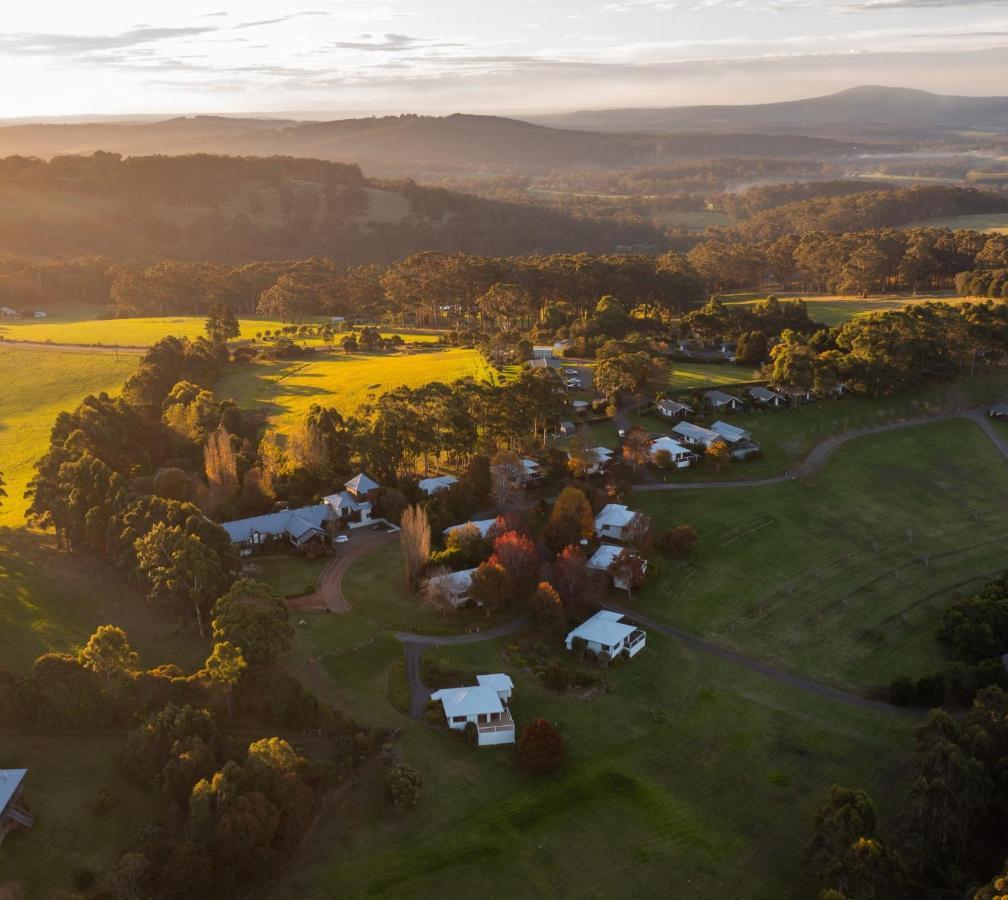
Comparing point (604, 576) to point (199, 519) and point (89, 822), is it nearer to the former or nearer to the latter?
point (199, 519)

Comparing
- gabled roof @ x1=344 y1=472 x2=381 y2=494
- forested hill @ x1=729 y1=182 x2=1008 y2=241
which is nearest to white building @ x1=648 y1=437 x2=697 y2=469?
gabled roof @ x1=344 y1=472 x2=381 y2=494

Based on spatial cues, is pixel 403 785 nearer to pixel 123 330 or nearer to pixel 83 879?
pixel 83 879

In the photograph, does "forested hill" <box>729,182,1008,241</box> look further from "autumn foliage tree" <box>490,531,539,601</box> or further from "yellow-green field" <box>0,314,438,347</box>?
"autumn foliage tree" <box>490,531,539,601</box>

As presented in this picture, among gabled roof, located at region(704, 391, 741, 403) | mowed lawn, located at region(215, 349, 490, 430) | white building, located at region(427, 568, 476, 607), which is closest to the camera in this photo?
white building, located at region(427, 568, 476, 607)

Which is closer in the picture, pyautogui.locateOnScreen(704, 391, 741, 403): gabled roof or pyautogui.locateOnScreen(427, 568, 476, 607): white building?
pyautogui.locateOnScreen(427, 568, 476, 607): white building

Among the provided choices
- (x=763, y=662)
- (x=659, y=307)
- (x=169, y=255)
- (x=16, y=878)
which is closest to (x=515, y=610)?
(x=763, y=662)

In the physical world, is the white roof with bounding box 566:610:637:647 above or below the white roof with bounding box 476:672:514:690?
below

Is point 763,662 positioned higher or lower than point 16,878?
lower
